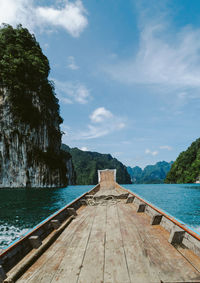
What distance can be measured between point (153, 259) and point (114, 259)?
0.72 metres

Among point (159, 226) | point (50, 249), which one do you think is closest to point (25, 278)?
point (50, 249)

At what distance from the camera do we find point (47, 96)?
5844cm

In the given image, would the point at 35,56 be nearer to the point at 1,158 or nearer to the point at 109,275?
the point at 1,158

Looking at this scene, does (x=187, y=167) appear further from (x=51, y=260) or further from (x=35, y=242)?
(x=51, y=260)

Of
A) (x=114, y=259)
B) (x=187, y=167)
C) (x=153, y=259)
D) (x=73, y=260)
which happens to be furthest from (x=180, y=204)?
(x=187, y=167)

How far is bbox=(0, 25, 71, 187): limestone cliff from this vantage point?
4634 centimetres

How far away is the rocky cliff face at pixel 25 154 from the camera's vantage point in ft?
150

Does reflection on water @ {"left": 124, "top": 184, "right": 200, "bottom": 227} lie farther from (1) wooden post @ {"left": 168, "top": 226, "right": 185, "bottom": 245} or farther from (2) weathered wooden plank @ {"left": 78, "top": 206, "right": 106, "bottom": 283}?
(2) weathered wooden plank @ {"left": 78, "top": 206, "right": 106, "bottom": 283}

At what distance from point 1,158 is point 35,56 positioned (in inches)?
1393

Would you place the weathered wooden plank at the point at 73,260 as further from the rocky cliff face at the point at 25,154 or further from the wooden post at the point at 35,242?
the rocky cliff face at the point at 25,154

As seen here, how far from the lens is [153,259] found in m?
3.15

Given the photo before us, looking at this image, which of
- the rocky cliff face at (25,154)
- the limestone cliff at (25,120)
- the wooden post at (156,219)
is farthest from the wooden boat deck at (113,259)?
the limestone cliff at (25,120)

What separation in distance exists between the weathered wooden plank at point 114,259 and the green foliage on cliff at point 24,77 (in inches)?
1968

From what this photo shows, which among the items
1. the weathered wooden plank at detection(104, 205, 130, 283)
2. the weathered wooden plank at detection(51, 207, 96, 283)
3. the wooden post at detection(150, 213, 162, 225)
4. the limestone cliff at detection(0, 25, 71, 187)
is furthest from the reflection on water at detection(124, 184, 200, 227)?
the limestone cliff at detection(0, 25, 71, 187)
